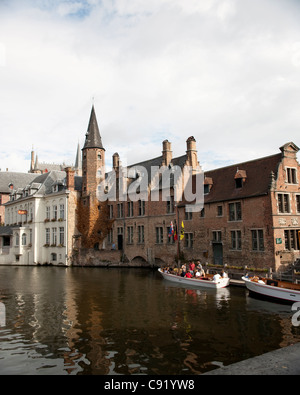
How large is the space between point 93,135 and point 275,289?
3358 cm

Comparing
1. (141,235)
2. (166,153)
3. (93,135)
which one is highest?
(93,135)

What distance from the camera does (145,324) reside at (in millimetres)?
14969

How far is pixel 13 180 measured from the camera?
64375 millimetres

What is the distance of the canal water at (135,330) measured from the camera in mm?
10562

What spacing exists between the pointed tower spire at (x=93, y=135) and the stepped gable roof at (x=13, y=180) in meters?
24.0

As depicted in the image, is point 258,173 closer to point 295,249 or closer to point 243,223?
point 243,223

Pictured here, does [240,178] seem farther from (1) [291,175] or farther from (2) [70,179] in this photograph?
(2) [70,179]

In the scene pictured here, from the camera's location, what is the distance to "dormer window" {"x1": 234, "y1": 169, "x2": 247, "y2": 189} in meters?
29.2

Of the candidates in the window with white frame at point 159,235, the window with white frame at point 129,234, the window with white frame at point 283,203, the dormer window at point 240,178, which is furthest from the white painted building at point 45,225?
the window with white frame at point 283,203

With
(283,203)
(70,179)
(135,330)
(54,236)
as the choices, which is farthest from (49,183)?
(135,330)

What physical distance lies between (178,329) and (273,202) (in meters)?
15.3

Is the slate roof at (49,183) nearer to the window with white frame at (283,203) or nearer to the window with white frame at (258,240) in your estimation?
the window with white frame at (258,240)

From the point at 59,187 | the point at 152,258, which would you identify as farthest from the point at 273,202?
the point at 59,187
